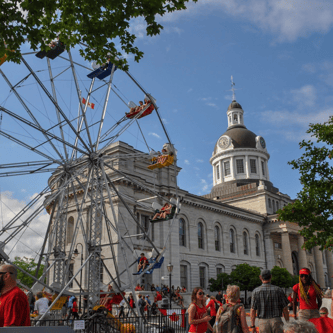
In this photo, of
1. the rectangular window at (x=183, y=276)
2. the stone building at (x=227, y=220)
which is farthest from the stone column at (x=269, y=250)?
the rectangular window at (x=183, y=276)

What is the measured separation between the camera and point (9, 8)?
9.64 metres

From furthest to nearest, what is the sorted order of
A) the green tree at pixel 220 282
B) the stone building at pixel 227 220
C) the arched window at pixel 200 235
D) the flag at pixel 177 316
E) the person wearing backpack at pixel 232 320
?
1. the arched window at pixel 200 235
2. the green tree at pixel 220 282
3. the stone building at pixel 227 220
4. the flag at pixel 177 316
5. the person wearing backpack at pixel 232 320

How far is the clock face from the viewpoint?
7304 cm

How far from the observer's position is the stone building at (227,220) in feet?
126

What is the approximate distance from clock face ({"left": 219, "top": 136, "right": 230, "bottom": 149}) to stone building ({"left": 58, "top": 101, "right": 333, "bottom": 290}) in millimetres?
194

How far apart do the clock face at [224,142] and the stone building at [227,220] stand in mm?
194

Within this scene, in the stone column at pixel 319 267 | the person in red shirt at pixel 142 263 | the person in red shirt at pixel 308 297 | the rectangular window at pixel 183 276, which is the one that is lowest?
the person in red shirt at pixel 308 297

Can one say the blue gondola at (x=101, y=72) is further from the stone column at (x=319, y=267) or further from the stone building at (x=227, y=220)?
the stone column at (x=319, y=267)

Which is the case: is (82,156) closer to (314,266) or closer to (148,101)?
(148,101)

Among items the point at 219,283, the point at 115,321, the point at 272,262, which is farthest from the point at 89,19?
the point at 272,262

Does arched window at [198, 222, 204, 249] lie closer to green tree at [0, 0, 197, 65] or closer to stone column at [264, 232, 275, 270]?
stone column at [264, 232, 275, 270]

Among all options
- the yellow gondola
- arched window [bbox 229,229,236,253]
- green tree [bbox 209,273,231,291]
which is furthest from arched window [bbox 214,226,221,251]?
the yellow gondola

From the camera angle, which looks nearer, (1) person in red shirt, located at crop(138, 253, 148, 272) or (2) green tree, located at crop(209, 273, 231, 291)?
(1) person in red shirt, located at crop(138, 253, 148, 272)

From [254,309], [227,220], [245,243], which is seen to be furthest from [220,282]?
[254,309]
